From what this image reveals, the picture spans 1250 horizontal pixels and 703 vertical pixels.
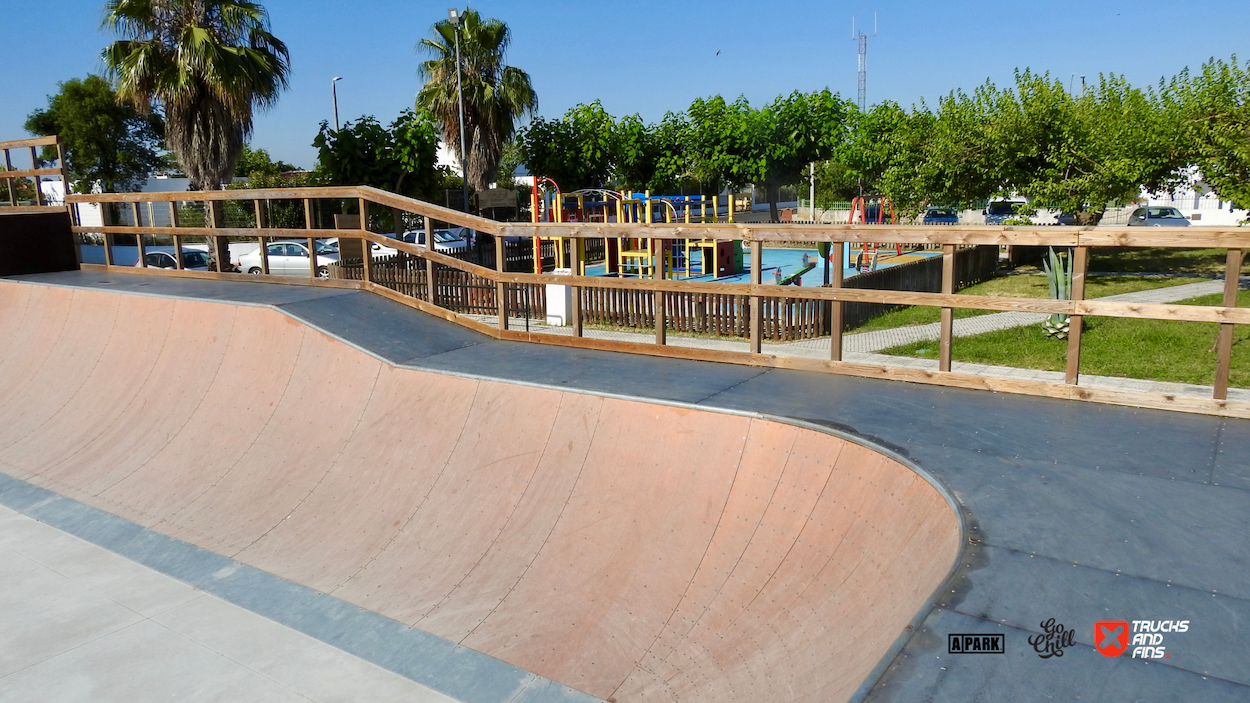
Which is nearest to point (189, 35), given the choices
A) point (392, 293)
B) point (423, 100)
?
point (423, 100)

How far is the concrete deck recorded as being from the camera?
2836mm

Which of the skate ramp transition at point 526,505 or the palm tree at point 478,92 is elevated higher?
the palm tree at point 478,92

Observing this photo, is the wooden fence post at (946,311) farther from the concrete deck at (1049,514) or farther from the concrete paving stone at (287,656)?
the concrete paving stone at (287,656)

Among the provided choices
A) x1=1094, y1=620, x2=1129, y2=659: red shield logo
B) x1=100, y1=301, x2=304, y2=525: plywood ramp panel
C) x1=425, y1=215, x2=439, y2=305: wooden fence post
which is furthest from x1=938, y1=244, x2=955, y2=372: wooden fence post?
x1=100, y1=301, x2=304, y2=525: plywood ramp panel

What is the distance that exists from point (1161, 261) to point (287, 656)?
82.9ft

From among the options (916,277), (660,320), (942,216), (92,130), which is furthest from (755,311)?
(92,130)

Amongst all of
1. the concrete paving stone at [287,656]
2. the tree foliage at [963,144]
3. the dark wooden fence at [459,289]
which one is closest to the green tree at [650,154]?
the tree foliage at [963,144]

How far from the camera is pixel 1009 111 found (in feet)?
63.9

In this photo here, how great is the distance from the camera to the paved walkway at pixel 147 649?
13.9 feet

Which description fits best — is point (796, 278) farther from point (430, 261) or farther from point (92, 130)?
point (92, 130)

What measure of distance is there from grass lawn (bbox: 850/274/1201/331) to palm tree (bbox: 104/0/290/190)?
1617 centimetres

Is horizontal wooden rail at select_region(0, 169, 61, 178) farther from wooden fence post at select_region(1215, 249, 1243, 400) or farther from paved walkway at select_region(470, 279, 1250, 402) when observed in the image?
wooden fence post at select_region(1215, 249, 1243, 400)

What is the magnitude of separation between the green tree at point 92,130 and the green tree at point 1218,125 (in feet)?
142

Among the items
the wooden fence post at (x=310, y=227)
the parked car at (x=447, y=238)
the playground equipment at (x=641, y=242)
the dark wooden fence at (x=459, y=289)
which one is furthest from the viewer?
the parked car at (x=447, y=238)
